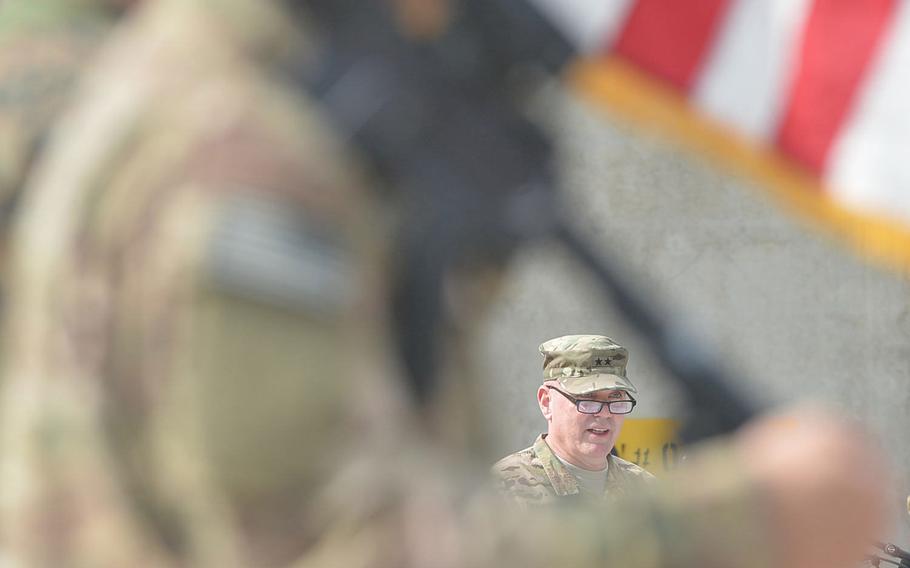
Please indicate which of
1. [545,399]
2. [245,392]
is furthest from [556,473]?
[245,392]

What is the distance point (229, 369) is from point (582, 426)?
2875 mm

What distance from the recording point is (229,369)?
805mm

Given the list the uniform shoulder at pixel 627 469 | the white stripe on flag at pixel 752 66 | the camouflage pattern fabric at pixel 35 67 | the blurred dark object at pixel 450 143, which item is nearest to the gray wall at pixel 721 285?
the uniform shoulder at pixel 627 469

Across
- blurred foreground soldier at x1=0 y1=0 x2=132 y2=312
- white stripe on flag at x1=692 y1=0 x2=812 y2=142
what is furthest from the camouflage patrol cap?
blurred foreground soldier at x1=0 y1=0 x2=132 y2=312

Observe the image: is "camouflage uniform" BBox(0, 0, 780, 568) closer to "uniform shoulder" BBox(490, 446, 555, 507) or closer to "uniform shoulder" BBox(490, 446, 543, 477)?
"uniform shoulder" BBox(490, 446, 555, 507)

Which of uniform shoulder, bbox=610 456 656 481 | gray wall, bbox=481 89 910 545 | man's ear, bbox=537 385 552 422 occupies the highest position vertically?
gray wall, bbox=481 89 910 545

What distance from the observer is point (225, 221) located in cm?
81

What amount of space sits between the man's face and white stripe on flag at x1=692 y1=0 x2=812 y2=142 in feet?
6.09

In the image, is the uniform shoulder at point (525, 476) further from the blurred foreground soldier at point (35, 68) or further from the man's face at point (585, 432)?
the blurred foreground soldier at point (35, 68)

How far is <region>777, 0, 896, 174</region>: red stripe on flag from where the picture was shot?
5.74 feet

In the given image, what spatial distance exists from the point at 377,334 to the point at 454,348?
102mm

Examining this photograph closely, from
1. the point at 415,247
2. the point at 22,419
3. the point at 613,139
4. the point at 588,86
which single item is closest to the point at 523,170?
the point at 415,247

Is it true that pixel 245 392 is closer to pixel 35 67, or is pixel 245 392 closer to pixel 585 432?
pixel 35 67

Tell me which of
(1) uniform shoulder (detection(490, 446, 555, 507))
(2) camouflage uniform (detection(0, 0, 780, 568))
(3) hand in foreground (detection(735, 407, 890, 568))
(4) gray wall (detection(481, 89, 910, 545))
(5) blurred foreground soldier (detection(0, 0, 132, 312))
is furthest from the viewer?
(4) gray wall (detection(481, 89, 910, 545))
